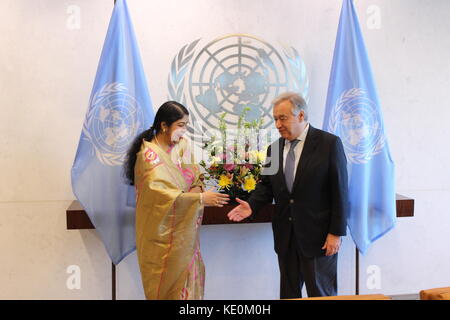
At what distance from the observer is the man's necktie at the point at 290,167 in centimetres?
248

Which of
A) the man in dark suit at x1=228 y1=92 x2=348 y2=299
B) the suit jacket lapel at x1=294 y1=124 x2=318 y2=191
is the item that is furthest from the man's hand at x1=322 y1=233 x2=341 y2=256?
the suit jacket lapel at x1=294 y1=124 x2=318 y2=191

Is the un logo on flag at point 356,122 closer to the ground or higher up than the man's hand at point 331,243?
higher up

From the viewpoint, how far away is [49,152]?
3.13 meters

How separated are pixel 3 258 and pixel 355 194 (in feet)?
8.10

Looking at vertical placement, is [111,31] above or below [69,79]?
above

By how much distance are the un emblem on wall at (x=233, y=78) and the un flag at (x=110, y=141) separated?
0.39 meters

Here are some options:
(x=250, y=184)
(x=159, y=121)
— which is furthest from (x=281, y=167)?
(x=159, y=121)

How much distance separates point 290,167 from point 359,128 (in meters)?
0.80

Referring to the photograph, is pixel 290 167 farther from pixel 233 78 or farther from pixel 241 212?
pixel 233 78

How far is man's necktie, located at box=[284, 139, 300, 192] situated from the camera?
8.15ft

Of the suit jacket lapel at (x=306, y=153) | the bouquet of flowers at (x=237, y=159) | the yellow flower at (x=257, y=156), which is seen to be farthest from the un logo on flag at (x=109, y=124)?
the suit jacket lapel at (x=306, y=153)

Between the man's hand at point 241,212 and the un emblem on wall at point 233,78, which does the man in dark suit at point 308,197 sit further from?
the un emblem on wall at point 233,78
